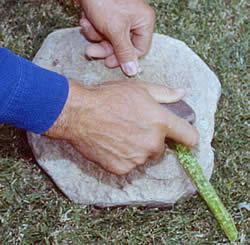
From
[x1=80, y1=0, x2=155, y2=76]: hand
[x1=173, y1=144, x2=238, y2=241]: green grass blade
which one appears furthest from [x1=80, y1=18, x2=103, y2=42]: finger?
[x1=173, y1=144, x2=238, y2=241]: green grass blade

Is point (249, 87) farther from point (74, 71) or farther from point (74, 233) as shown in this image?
point (74, 233)

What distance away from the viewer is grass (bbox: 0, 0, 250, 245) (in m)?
1.80

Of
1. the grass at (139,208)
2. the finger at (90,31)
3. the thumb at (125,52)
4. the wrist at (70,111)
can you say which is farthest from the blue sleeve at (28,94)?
the grass at (139,208)

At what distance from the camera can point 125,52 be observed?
5.55 feet

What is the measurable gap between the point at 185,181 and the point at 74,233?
649mm

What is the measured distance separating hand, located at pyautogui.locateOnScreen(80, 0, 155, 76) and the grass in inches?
25.7

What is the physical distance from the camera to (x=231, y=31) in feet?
8.00

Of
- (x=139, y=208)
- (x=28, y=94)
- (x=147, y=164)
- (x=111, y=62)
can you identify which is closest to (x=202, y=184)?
(x=147, y=164)

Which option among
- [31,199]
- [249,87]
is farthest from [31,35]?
[249,87]

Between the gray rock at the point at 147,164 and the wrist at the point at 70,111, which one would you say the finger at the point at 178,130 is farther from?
the wrist at the point at 70,111

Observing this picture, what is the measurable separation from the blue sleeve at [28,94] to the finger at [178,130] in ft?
1.48

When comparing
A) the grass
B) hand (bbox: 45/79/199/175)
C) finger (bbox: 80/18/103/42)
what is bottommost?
the grass

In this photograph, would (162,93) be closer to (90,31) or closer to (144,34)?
(144,34)

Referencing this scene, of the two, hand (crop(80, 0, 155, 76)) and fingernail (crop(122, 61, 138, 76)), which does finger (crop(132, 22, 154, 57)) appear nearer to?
hand (crop(80, 0, 155, 76))
